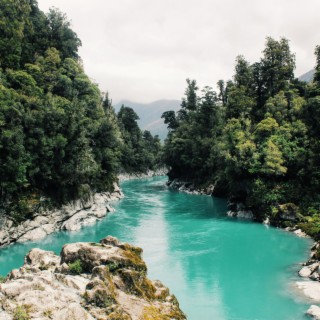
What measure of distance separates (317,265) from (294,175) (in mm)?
19214

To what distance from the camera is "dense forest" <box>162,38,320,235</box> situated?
126ft

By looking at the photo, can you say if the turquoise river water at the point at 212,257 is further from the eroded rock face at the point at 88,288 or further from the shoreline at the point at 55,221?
the eroded rock face at the point at 88,288

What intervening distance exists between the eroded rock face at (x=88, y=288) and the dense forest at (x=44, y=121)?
52.7 feet

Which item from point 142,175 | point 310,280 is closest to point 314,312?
point 310,280

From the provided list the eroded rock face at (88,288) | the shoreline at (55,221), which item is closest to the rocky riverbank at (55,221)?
the shoreline at (55,221)

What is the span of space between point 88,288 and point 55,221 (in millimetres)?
25895

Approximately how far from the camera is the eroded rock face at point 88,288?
12039 millimetres

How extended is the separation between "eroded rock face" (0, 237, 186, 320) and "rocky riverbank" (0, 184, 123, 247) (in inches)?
591

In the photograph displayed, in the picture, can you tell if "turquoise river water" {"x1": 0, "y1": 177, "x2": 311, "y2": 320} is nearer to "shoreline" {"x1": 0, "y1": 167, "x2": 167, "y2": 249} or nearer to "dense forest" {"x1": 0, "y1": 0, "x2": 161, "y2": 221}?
"shoreline" {"x1": 0, "y1": 167, "x2": 167, "y2": 249}

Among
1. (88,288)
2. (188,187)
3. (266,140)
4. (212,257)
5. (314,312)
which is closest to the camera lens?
(88,288)

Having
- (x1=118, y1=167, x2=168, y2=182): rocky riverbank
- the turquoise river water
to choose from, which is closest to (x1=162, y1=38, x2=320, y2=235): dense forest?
the turquoise river water

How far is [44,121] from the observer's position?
121 feet

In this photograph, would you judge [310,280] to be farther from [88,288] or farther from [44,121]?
[44,121]

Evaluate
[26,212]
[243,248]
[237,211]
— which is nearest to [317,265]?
→ [243,248]
